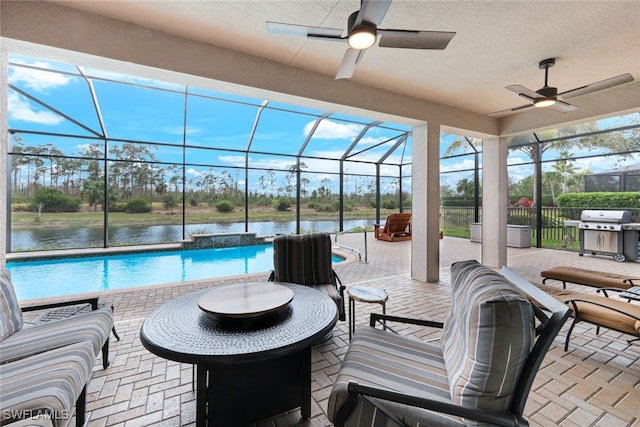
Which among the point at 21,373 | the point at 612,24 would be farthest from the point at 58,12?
the point at 612,24

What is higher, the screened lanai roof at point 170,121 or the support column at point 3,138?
the screened lanai roof at point 170,121

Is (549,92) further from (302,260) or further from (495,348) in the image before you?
(495,348)

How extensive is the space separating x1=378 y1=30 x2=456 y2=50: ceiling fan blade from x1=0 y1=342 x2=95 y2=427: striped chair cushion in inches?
115

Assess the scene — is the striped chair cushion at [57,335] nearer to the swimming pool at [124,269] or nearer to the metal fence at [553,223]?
the swimming pool at [124,269]

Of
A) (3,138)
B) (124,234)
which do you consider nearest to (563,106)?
(3,138)

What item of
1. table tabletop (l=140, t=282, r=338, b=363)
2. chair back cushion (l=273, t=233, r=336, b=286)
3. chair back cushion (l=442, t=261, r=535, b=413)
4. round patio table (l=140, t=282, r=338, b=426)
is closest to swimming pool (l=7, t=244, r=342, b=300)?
chair back cushion (l=273, t=233, r=336, b=286)

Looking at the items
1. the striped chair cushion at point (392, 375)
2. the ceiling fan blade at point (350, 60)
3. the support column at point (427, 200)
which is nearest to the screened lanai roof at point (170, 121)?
the support column at point (427, 200)

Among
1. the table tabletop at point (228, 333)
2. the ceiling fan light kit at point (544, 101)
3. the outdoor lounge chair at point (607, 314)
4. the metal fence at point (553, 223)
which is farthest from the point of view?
the metal fence at point (553, 223)

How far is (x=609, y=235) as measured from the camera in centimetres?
661

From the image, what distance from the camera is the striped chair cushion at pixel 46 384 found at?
119cm

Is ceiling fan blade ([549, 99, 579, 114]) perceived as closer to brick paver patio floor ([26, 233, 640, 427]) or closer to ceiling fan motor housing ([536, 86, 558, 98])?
ceiling fan motor housing ([536, 86, 558, 98])

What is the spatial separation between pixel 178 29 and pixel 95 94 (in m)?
5.56

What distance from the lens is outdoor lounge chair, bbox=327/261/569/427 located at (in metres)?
1.10

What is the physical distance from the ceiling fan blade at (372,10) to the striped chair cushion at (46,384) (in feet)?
9.04
